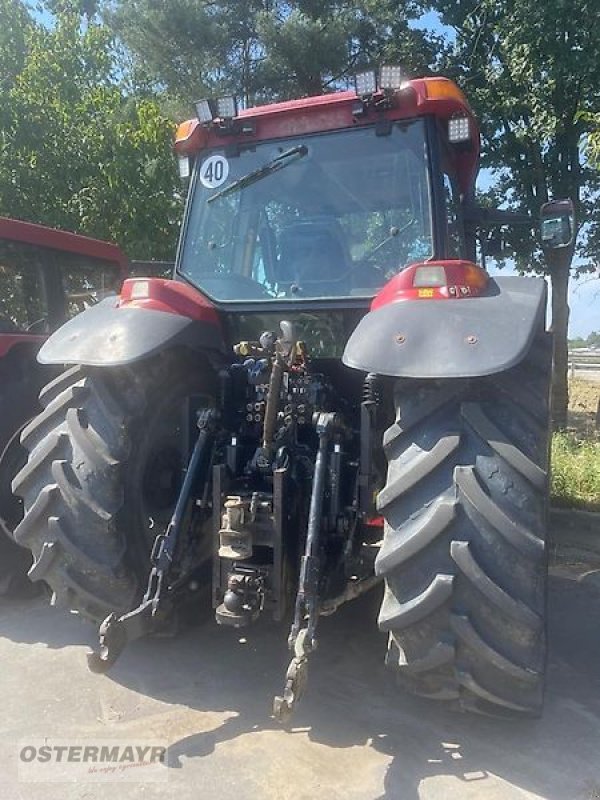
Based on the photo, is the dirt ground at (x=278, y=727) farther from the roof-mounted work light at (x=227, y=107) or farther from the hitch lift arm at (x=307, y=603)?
the roof-mounted work light at (x=227, y=107)

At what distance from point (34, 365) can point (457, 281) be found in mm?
2702

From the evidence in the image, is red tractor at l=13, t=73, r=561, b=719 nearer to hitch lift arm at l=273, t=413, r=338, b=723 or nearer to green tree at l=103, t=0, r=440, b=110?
hitch lift arm at l=273, t=413, r=338, b=723

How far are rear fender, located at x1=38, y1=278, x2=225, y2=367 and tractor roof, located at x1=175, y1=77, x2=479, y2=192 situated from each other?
3.01 feet

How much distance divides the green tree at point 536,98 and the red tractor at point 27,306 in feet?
18.8

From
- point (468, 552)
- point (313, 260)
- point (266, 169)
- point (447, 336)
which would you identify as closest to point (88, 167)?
point (266, 169)

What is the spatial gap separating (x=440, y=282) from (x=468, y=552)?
3.22 feet

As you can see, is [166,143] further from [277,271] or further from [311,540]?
[311,540]

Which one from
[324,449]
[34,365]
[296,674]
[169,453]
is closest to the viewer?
[296,674]

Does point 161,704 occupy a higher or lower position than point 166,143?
lower

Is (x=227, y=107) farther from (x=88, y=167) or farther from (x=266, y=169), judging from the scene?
(x=88, y=167)

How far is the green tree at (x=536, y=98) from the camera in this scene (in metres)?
8.37

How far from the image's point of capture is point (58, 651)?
347 cm

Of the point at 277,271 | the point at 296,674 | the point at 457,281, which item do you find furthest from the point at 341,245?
the point at 296,674

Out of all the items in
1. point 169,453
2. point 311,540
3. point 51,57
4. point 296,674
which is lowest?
point 296,674
